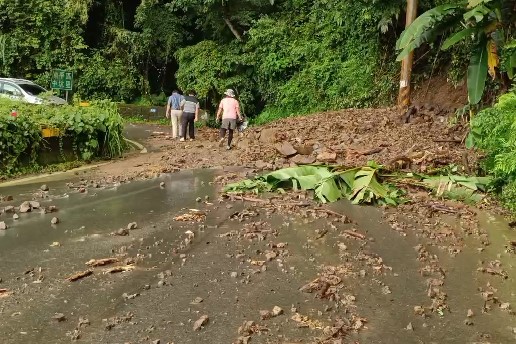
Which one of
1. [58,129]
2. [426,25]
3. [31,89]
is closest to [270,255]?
[426,25]

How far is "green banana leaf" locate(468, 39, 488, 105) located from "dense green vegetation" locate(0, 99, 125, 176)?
8.77 metres

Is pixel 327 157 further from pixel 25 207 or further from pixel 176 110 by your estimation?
pixel 176 110

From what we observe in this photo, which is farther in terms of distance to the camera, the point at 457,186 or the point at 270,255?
the point at 457,186

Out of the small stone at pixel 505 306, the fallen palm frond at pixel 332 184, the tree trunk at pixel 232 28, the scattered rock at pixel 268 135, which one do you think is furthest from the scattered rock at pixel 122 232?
the tree trunk at pixel 232 28

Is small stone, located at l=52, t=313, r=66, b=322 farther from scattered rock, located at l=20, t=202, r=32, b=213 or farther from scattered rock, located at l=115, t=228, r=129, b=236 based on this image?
scattered rock, located at l=20, t=202, r=32, b=213

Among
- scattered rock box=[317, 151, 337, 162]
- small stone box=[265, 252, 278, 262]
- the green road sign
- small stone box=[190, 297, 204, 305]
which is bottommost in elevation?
small stone box=[190, 297, 204, 305]

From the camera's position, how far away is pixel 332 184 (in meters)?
9.07

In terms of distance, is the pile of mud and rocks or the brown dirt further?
the brown dirt

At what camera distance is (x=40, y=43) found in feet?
95.5

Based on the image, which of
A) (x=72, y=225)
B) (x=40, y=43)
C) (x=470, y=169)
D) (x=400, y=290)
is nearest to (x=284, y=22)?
(x=40, y=43)

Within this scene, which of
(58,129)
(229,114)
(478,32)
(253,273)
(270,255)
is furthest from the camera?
(229,114)

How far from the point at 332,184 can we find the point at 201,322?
4898mm

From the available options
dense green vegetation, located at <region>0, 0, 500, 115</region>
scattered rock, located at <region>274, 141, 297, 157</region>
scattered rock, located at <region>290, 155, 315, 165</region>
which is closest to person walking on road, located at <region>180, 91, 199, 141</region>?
scattered rock, located at <region>274, 141, 297, 157</region>

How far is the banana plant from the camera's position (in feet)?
33.8
